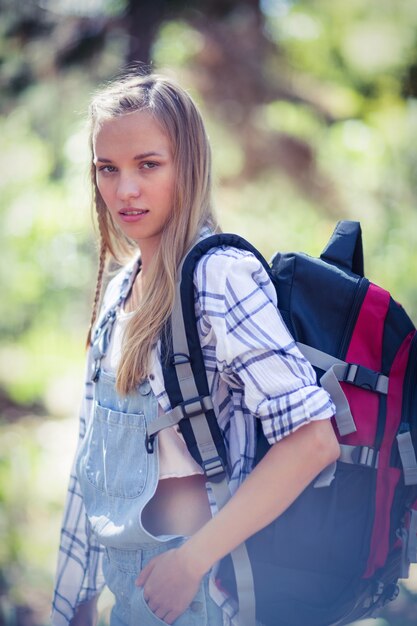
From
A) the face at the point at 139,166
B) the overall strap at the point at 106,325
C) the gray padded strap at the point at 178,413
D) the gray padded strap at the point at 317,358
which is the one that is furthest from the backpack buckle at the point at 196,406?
the face at the point at 139,166

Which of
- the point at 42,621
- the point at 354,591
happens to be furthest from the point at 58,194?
the point at 354,591

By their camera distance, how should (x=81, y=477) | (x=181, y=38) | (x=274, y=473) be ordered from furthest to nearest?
(x=181, y=38) < (x=81, y=477) < (x=274, y=473)

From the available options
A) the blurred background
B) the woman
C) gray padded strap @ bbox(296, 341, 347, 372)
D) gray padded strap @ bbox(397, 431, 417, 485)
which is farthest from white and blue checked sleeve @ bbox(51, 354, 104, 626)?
the blurred background

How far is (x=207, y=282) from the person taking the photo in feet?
4.77

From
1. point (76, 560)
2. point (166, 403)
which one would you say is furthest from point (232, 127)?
point (166, 403)

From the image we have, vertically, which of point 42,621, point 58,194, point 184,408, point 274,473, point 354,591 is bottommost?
point 42,621

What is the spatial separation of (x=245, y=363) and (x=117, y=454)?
0.41 m

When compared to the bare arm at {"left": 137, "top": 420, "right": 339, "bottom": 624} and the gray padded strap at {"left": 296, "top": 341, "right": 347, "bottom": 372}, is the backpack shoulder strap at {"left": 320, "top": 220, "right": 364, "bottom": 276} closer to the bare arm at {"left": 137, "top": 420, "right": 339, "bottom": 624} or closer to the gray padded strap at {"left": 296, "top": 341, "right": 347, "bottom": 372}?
the gray padded strap at {"left": 296, "top": 341, "right": 347, "bottom": 372}

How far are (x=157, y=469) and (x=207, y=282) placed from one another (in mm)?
419

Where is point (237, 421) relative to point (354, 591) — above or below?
above

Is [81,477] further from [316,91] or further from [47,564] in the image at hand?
[316,91]

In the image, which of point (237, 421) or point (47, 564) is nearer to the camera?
point (237, 421)

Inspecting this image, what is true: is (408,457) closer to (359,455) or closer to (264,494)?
(359,455)

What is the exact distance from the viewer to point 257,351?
1401mm
